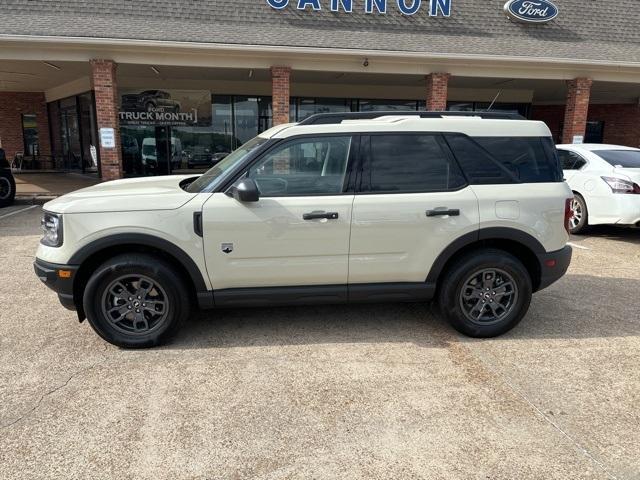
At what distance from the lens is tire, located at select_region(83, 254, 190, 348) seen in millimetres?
3772

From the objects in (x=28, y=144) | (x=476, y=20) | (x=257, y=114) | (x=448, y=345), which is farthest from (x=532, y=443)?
(x=28, y=144)

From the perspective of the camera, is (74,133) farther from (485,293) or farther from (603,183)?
(485,293)

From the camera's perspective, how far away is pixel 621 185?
296 inches

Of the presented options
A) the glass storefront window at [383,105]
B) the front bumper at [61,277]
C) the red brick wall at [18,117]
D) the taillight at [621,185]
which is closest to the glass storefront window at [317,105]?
the glass storefront window at [383,105]

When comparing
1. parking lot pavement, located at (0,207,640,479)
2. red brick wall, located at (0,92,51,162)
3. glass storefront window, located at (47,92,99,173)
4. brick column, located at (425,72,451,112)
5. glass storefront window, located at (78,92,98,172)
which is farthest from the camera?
red brick wall, located at (0,92,51,162)

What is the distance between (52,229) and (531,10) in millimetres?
14524

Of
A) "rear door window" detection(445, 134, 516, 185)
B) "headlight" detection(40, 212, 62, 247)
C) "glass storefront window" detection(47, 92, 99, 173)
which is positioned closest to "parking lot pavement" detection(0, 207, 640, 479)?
"headlight" detection(40, 212, 62, 247)

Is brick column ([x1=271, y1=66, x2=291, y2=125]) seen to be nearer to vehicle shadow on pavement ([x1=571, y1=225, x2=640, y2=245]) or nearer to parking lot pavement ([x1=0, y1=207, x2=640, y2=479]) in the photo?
vehicle shadow on pavement ([x1=571, y1=225, x2=640, y2=245])

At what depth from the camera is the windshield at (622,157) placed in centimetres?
786

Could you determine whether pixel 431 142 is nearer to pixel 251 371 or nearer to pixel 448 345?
Answer: pixel 448 345

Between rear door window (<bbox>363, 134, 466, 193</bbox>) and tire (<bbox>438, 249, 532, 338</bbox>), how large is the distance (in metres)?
0.70

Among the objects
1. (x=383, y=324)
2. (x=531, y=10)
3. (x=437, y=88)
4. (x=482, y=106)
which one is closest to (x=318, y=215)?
(x=383, y=324)

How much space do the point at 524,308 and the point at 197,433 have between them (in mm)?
2911

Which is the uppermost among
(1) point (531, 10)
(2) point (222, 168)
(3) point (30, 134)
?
(1) point (531, 10)
